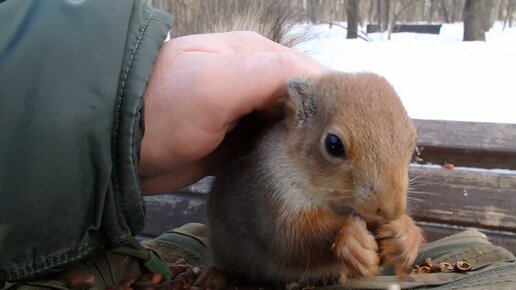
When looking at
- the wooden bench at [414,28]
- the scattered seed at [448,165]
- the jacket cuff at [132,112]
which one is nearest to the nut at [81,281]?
the jacket cuff at [132,112]

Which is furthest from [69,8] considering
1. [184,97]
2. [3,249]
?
[3,249]

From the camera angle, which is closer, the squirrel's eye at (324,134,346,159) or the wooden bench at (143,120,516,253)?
the squirrel's eye at (324,134,346,159)

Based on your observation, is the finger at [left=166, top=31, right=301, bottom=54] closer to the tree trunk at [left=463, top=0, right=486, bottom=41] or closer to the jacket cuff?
the jacket cuff

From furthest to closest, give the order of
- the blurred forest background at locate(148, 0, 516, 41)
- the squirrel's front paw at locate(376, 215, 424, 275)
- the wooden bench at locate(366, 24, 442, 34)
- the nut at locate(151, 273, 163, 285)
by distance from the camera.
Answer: the wooden bench at locate(366, 24, 442, 34)
the blurred forest background at locate(148, 0, 516, 41)
the nut at locate(151, 273, 163, 285)
the squirrel's front paw at locate(376, 215, 424, 275)

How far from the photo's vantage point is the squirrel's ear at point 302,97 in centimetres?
122

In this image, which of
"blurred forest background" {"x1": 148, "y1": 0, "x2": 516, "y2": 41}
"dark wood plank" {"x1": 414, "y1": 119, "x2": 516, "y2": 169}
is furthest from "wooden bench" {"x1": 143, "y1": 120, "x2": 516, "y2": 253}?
"blurred forest background" {"x1": 148, "y1": 0, "x2": 516, "y2": 41}

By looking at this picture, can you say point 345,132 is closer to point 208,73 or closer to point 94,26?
point 208,73

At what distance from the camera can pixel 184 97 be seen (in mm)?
1244

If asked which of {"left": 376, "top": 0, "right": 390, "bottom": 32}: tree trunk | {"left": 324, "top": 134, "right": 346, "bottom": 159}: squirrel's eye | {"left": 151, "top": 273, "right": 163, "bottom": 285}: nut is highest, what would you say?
{"left": 324, "top": 134, "right": 346, "bottom": 159}: squirrel's eye

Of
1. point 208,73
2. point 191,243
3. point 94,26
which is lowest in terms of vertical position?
point 191,243

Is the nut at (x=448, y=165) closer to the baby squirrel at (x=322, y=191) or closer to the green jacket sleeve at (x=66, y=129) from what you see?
the baby squirrel at (x=322, y=191)

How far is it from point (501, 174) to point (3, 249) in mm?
1451

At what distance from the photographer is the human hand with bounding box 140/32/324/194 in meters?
1.23

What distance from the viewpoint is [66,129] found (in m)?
1.02
